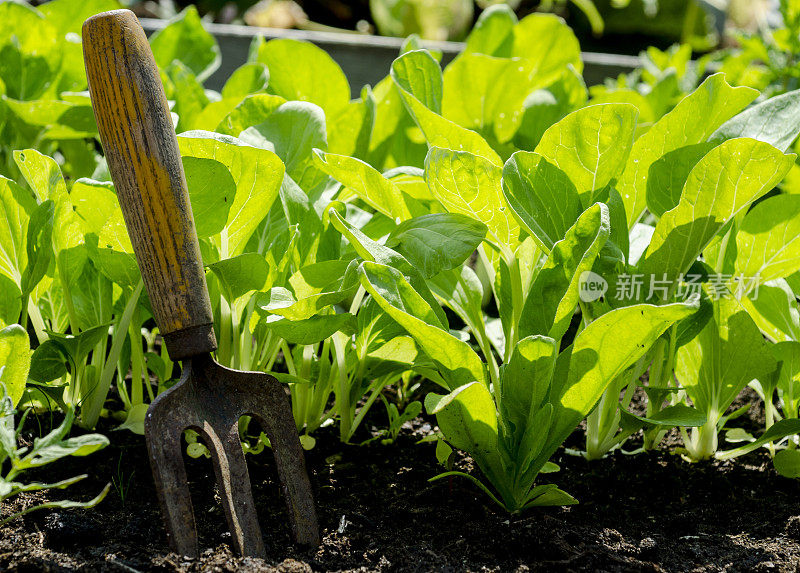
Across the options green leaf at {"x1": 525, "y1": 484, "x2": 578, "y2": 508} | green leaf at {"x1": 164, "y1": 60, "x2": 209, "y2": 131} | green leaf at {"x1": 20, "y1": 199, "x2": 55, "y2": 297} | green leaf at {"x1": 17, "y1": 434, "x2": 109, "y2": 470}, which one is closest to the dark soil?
green leaf at {"x1": 525, "y1": 484, "x2": 578, "y2": 508}

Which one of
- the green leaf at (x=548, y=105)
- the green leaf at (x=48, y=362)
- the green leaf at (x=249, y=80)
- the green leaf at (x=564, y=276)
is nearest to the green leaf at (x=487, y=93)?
the green leaf at (x=548, y=105)

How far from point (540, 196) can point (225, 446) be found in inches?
17.3

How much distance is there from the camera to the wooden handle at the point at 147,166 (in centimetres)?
74

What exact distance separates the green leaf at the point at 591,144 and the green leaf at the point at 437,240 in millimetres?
123

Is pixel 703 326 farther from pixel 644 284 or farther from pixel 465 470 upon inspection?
pixel 465 470

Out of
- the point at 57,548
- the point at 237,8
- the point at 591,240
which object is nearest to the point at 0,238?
the point at 57,548

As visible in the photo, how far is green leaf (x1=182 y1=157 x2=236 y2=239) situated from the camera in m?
0.82

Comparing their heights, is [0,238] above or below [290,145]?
below

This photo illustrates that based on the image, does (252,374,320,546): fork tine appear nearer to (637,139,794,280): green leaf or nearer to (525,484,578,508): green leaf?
(525,484,578,508): green leaf

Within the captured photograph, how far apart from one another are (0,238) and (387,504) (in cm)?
54

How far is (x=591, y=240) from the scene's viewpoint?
78 cm

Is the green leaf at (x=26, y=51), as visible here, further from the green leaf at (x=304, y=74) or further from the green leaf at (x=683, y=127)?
the green leaf at (x=683, y=127)

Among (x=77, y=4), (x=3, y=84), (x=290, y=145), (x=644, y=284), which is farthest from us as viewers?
(x=77, y=4)

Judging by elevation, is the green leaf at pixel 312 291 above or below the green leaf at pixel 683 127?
below
